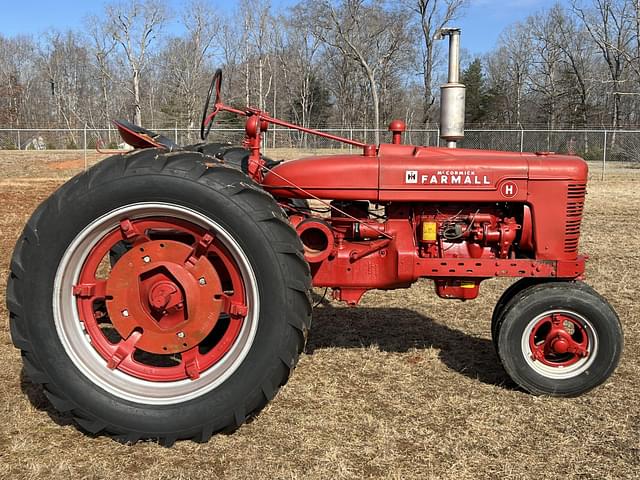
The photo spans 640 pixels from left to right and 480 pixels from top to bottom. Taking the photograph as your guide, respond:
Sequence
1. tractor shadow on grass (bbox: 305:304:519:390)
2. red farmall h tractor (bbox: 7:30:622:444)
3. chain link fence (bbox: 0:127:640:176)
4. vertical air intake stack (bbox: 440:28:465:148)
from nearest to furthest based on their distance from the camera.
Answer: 1. red farmall h tractor (bbox: 7:30:622:444)
2. tractor shadow on grass (bbox: 305:304:519:390)
3. vertical air intake stack (bbox: 440:28:465:148)
4. chain link fence (bbox: 0:127:640:176)

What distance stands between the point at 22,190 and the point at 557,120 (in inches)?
1693

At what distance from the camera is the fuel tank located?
3.53 metres

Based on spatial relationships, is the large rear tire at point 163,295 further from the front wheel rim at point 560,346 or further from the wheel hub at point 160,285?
the front wheel rim at point 560,346

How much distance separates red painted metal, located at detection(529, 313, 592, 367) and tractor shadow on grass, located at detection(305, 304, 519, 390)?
28cm

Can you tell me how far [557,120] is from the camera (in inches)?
1880

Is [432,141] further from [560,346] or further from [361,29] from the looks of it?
[560,346]

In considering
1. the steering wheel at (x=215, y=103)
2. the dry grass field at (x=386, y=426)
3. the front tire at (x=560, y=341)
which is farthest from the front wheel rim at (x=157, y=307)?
the front tire at (x=560, y=341)

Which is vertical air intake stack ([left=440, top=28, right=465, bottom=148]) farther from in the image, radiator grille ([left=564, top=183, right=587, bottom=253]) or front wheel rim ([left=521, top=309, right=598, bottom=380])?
front wheel rim ([left=521, top=309, right=598, bottom=380])

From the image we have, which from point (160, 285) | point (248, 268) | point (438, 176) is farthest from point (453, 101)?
point (160, 285)

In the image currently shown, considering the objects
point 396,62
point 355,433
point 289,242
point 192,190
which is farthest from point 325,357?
point 396,62

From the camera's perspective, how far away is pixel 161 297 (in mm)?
3021

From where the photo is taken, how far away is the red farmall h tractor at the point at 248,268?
2.87 m

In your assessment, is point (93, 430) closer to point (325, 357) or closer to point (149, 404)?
point (149, 404)

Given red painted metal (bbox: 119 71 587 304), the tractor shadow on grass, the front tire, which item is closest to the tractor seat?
red painted metal (bbox: 119 71 587 304)
